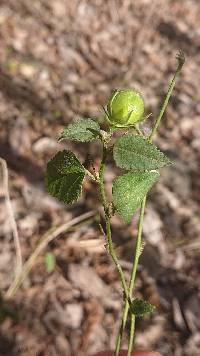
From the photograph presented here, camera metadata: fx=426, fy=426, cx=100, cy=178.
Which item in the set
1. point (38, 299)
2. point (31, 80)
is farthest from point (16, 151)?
point (38, 299)

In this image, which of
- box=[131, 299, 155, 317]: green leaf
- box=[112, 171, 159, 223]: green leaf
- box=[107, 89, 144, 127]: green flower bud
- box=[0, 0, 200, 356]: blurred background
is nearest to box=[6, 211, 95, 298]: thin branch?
box=[0, 0, 200, 356]: blurred background

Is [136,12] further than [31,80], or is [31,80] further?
[136,12]

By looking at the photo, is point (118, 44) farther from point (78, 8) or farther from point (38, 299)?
point (38, 299)

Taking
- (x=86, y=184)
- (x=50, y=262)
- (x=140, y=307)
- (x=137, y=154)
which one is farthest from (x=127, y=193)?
(x=86, y=184)

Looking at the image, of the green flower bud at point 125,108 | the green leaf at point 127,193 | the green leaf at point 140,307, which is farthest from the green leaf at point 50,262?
the green flower bud at point 125,108

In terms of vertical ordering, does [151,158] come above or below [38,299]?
above

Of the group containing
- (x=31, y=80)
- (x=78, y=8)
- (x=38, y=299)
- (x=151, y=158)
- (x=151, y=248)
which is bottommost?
(x=38, y=299)

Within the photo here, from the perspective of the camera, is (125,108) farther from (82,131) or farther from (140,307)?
(140,307)
